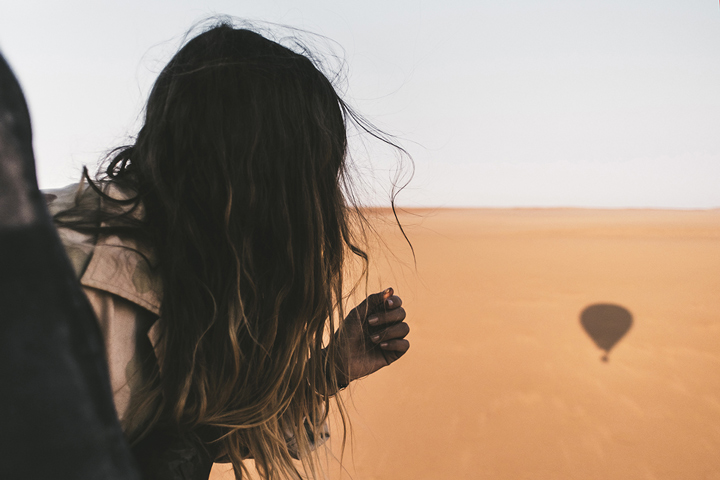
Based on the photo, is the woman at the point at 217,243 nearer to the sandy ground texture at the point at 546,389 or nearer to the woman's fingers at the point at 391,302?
the woman's fingers at the point at 391,302

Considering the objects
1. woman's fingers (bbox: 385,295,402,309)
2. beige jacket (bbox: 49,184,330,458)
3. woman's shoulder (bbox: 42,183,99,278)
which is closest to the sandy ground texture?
woman's fingers (bbox: 385,295,402,309)

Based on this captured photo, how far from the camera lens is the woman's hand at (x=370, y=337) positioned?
152 centimetres

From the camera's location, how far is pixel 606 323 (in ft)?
18.4

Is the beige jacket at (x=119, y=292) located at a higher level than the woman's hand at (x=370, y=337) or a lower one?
higher

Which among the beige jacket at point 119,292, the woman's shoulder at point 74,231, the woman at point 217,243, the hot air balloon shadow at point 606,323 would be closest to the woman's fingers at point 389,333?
the woman at point 217,243

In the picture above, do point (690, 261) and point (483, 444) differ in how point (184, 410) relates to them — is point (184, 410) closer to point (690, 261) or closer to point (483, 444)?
point (483, 444)

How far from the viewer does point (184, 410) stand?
1144mm

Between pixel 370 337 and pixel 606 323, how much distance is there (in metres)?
5.16

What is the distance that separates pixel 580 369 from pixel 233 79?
4.60 m

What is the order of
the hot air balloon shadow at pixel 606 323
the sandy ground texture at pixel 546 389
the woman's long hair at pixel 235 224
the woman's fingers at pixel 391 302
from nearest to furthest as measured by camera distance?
the woman's long hair at pixel 235 224 < the woman's fingers at pixel 391 302 < the sandy ground texture at pixel 546 389 < the hot air balloon shadow at pixel 606 323

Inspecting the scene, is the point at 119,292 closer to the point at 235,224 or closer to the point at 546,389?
the point at 235,224

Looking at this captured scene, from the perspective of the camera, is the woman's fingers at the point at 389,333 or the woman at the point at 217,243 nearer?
the woman at the point at 217,243

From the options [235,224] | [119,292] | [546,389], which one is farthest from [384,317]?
[546,389]

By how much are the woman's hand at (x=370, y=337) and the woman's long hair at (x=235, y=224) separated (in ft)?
0.70
